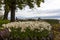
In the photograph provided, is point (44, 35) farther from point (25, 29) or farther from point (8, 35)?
point (8, 35)

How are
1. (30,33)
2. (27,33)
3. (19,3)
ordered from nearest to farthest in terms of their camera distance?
(27,33) < (30,33) < (19,3)

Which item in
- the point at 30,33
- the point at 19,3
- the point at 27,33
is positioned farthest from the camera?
the point at 19,3

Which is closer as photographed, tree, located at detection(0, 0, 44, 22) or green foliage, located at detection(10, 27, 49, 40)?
green foliage, located at detection(10, 27, 49, 40)

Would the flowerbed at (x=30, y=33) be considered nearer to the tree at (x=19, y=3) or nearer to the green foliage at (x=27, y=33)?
the green foliage at (x=27, y=33)

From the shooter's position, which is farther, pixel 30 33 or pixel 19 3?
pixel 19 3

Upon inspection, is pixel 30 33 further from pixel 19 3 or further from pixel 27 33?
pixel 19 3

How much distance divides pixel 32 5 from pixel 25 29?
858 inches

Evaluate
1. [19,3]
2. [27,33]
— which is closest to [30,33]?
[27,33]

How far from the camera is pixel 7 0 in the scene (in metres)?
30.0

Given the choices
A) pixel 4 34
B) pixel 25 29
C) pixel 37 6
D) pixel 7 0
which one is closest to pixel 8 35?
pixel 4 34

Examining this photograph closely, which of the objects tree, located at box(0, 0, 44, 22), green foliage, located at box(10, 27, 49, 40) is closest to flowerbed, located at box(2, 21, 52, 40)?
green foliage, located at box(10, 27, 49, 40)

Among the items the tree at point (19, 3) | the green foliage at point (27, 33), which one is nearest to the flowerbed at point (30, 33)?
the green foliage at point (27, 33)

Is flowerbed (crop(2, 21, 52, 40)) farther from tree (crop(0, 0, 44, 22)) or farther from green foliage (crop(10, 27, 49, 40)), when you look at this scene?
tree (crop(0, 0, 44, 22))

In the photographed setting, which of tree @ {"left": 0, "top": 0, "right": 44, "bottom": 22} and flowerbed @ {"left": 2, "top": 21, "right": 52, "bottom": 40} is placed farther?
tree @ {"left": 0, "top": 0, "right": 44, "bottom": 22}
